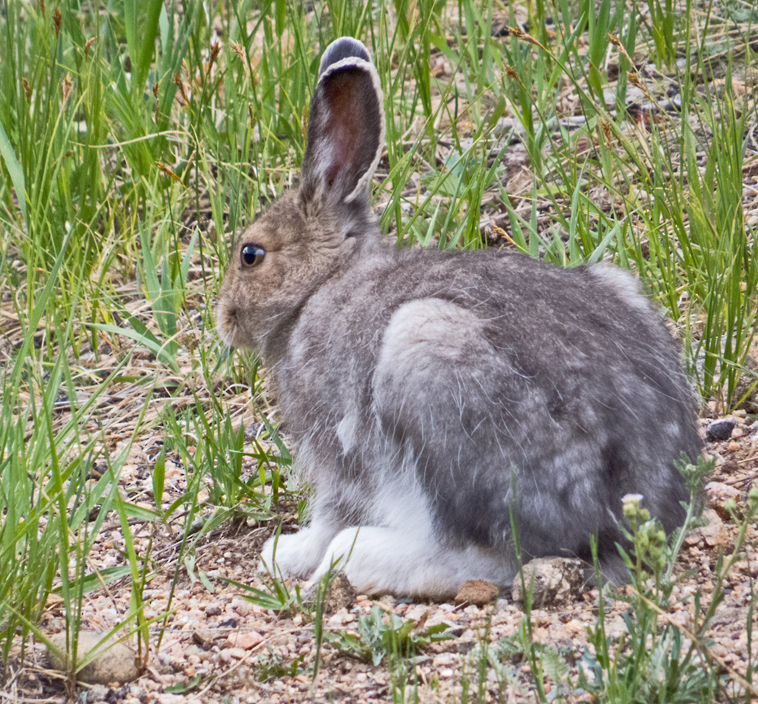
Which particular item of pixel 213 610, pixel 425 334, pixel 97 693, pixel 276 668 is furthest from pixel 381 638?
pixel 425 334

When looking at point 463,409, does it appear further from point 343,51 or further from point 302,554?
point 343,51

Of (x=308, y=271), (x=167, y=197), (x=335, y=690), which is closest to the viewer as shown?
(x=335, y=690)

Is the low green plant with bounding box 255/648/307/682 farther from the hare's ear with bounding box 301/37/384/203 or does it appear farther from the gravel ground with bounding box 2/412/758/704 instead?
the hare's ear with bounding box 301/37/384/203

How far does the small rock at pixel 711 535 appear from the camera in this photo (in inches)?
127

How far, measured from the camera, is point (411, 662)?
8.41ft

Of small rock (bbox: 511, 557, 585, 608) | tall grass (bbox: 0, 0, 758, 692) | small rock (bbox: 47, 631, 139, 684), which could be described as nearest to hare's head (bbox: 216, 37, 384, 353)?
tall grass (bbox: 0, 0, 758, 692)

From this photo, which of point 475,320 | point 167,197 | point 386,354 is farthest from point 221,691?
point 167,197

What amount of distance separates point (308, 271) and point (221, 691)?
1.81m

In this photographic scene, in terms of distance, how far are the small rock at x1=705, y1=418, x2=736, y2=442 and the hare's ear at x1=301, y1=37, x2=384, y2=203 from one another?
174 cm

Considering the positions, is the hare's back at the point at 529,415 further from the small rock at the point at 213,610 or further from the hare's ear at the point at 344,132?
the hare's ear at the point at 344,132

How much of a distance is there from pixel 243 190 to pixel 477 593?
304 cm

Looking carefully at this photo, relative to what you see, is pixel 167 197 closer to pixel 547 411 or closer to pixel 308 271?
pixel 308 271

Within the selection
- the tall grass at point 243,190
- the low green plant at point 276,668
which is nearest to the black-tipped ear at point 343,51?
the tall grass at point 243,190

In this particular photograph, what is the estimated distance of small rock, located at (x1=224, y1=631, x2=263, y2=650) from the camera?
282 centimetres
